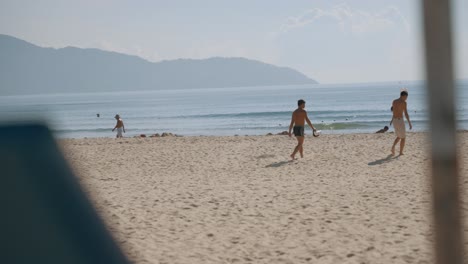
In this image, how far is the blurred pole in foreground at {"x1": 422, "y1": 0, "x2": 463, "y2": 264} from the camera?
65.2 inches

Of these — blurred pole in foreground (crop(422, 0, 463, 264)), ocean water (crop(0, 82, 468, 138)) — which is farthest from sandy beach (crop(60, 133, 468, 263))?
ocean water (crop(0, 82, 468, 138))

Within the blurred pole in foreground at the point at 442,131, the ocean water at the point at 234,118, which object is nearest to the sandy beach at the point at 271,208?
the blurred pole in foreground at the point at 442,131

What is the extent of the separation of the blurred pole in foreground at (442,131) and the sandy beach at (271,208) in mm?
382

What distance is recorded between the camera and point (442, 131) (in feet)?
5.68

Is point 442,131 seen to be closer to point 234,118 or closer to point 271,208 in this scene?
point 271,208

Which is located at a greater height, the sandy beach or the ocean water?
the ocean water

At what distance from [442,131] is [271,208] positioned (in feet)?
16.6

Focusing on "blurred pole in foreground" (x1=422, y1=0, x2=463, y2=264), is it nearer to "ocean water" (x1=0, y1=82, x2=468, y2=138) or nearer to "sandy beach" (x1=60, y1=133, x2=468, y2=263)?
"ocean water" (x1=0, y1=82, x2=468, y2=138)

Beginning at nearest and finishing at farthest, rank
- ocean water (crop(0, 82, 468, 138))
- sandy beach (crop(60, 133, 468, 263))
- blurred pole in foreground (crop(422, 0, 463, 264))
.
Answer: blurred pole in foreground (crop(422, 0, 463, 264)), sandy beach (crop(60, 133, 468, 263)), ocean water (crop(0, 82, 468, 138))

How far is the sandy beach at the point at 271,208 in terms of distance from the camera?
4.87 meters

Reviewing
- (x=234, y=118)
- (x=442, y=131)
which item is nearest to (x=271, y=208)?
(x=442, y=131)

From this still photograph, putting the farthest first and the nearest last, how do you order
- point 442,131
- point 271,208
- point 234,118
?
point 234,118, point 271,208, point 442,131

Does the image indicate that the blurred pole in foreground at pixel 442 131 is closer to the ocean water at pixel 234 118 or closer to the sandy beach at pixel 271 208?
the ocean water at pixel 234 118

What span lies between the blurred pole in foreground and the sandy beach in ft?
1.25
